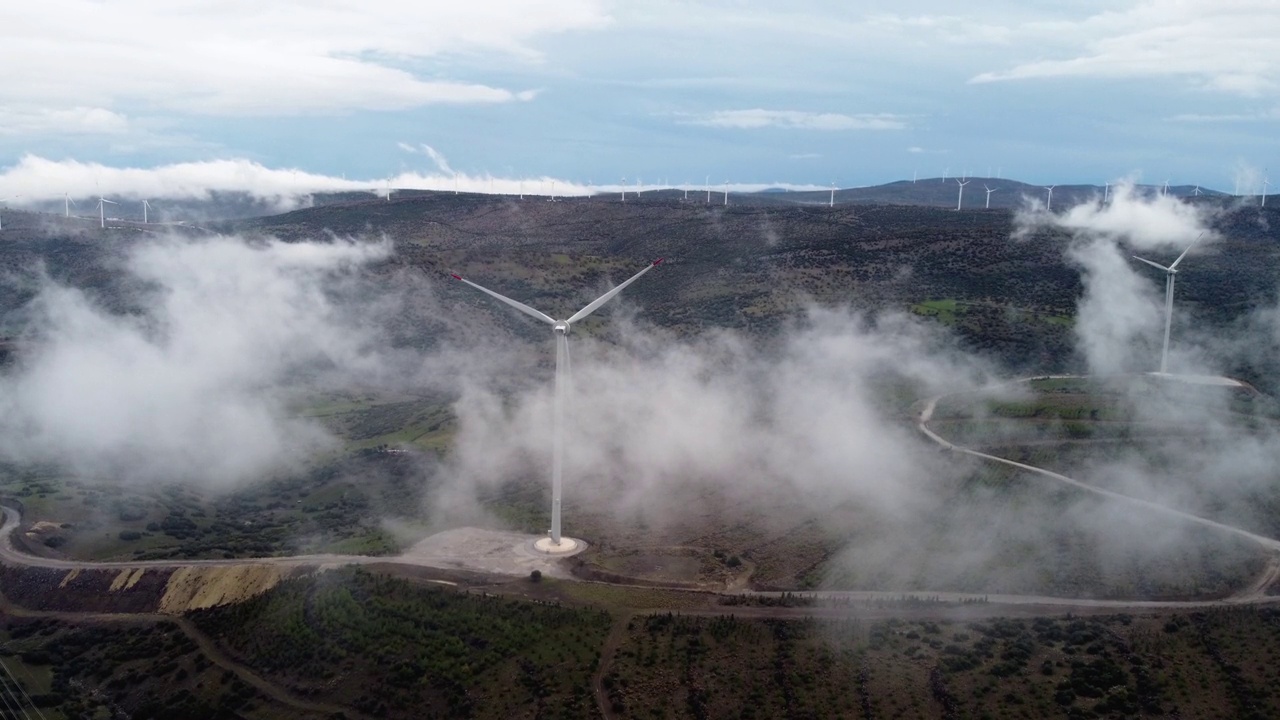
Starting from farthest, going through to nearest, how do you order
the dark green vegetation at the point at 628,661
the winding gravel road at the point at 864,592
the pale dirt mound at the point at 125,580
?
the pale dirt mound at the point at 125,580, the winding gravel road at the point at 864,592, the dark green vegetation at the point at 628,661

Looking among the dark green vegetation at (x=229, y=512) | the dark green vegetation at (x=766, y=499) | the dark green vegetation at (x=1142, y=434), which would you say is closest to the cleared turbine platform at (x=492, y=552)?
the dark green vegetation at (x=766, y=499)

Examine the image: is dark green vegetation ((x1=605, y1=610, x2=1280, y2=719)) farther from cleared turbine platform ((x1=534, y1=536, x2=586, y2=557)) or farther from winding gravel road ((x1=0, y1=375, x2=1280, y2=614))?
cleared turbine platform ((x1=534, y1=536, x2=586, y2=557))

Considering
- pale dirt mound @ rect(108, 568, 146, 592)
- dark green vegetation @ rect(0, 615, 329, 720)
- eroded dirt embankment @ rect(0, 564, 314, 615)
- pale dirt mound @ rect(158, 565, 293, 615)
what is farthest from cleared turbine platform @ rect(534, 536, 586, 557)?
pale dirt mound @ rect(108, 568, 146, 592)

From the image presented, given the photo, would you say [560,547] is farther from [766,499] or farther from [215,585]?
[215,585]

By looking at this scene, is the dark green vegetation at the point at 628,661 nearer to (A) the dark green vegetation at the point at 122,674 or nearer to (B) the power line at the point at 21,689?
(A) the dark green vegetation at the point at 122,674

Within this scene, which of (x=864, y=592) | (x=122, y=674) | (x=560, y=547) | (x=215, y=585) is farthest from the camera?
(x=560, y=547)

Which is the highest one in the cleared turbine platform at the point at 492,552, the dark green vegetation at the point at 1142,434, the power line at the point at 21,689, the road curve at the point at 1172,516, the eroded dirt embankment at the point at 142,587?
the dark green vegetation at the point at 1142,434

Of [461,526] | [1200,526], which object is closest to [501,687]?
[461,526]

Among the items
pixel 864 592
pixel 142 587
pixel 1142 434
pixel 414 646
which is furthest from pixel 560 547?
pixel 1142 434
